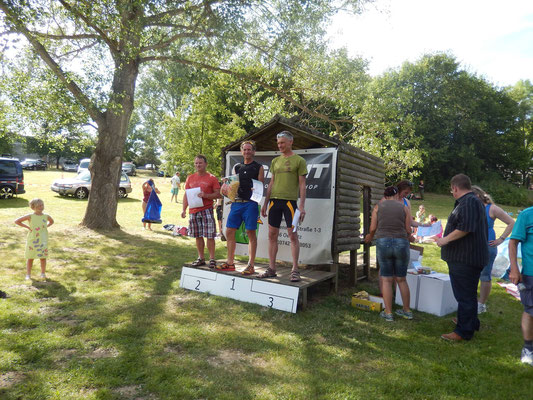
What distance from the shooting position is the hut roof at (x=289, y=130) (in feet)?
20.5

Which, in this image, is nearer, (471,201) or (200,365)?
(200,365)

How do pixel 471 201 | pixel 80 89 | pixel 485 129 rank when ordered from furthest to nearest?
1. pixel 485 129
2. pixel 80 89
3. pixel 471 201

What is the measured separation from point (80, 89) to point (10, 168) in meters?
11.4

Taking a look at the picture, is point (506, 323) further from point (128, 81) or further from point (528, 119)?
point (528, 119)

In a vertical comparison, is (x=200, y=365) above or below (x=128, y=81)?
below

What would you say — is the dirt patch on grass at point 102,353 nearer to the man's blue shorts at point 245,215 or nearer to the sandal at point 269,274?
the sandal at point 269,274

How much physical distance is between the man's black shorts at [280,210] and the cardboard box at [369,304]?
1579mm

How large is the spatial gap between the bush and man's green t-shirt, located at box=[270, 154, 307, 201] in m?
33.3

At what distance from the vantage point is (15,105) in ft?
31.9

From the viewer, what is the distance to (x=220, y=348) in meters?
3.85

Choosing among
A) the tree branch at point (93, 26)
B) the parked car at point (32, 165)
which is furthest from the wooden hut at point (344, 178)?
the parked car at point (32, 165)

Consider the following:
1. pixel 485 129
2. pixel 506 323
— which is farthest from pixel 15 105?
pixel 485 129

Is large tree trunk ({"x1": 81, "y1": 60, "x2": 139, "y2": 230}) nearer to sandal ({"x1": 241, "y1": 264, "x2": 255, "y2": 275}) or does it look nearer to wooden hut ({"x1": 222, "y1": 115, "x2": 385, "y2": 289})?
wooden hut ({"x1": 222, "y1": 115, "x2": 385, "y2": 289})

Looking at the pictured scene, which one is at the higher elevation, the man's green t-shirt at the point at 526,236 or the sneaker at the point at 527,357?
the man's green t-shirt at the point at 526,236
